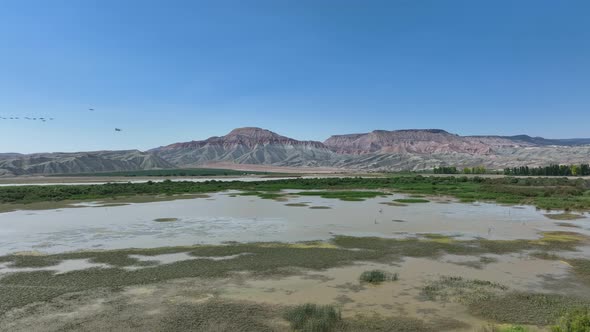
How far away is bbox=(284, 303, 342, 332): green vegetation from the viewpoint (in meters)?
8.69

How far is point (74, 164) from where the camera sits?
135 meters

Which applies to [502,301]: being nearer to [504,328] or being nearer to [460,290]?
[460,290]

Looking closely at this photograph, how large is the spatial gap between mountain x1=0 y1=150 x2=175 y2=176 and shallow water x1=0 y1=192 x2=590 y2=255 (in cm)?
10382

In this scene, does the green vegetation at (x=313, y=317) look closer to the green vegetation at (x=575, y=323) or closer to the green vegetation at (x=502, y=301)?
the green vegetation at (x=502, y=301)

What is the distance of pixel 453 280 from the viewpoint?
12445mm

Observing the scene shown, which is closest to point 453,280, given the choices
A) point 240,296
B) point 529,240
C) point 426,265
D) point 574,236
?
point 426,265

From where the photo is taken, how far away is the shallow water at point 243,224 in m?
19.9

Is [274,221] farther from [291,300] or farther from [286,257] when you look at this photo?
[291,300]

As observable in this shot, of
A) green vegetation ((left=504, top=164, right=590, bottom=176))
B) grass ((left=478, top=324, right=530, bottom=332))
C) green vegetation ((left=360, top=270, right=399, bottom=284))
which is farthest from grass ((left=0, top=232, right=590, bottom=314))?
green vegetation ((left=504, top=164, right=590, bottom=176))

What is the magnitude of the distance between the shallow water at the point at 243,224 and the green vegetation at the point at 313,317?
10.1 metres

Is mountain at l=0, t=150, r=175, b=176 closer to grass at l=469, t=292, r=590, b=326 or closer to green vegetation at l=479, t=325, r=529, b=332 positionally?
grass at l=469, t=292, r=590, b=326

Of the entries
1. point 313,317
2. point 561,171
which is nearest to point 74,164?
point 561,171

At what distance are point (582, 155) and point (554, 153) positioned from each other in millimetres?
11612

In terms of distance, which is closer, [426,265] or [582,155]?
[426,265]
